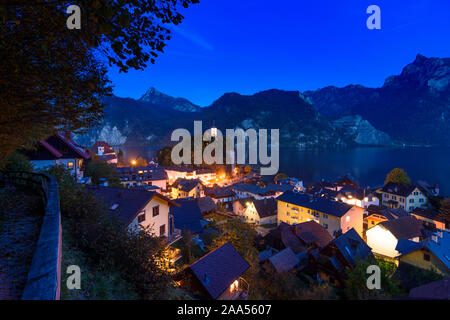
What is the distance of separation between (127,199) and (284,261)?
1782 centimetres

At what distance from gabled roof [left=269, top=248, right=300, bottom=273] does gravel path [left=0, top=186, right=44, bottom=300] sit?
21.2 m

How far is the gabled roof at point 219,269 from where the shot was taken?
46.3 ft

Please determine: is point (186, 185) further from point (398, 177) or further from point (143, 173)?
point (398, 177)

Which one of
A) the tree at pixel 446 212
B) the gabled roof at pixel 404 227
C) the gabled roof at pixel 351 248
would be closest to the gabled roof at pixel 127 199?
the gabled roof at pixel 351 248

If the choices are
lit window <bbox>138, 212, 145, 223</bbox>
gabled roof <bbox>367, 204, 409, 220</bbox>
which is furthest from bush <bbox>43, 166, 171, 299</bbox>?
gabled roof <bbox>367, 204, 409, 220</bbox>

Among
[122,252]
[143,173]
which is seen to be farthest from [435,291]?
[143,173]

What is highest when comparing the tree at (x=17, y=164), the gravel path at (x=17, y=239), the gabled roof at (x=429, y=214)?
the tree at (x=17, y=164)

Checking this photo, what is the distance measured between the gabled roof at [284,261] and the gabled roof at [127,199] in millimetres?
13435

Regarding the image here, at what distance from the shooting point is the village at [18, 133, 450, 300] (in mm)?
15359

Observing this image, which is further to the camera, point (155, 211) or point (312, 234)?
point (312, 234)

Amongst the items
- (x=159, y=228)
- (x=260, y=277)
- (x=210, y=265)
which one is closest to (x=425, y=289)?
(x=260, y=277)

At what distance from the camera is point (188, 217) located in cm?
2941

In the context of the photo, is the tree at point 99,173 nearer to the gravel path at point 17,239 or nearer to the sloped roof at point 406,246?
the gravel path at point 17,239
